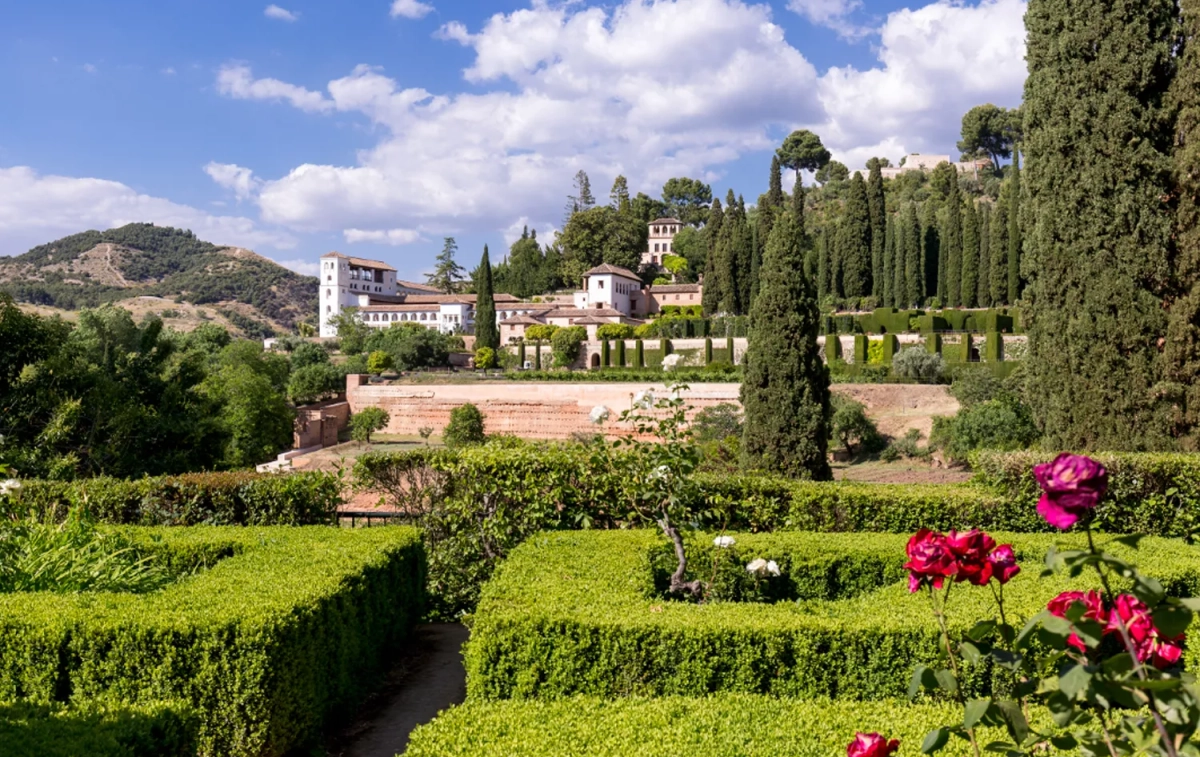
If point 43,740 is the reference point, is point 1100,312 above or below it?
above

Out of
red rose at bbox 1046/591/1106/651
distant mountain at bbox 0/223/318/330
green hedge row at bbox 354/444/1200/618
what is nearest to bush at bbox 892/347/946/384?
green hedge row at bbox 354/444/1200/618

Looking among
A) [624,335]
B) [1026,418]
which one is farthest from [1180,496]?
[624,335]

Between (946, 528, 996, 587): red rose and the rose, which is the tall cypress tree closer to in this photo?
(946, 528, 996, 587): red rose

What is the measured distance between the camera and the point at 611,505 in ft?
27.2

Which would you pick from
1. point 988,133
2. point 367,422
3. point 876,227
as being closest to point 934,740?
point 367,422

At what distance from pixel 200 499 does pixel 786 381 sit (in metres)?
9.47

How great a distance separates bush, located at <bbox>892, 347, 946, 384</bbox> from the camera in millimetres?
37406

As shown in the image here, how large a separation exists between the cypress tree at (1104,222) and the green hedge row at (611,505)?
281 cm

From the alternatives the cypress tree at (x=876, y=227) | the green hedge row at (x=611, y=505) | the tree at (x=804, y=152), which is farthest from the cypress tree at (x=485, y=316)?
the tree at (x=804, y=152)

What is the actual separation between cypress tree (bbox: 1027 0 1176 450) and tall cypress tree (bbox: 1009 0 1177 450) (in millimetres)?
13

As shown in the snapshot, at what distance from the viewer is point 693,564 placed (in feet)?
21.6

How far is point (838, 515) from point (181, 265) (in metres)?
138

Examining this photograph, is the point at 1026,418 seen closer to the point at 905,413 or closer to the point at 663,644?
the point at 905,413

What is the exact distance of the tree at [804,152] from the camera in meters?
114
